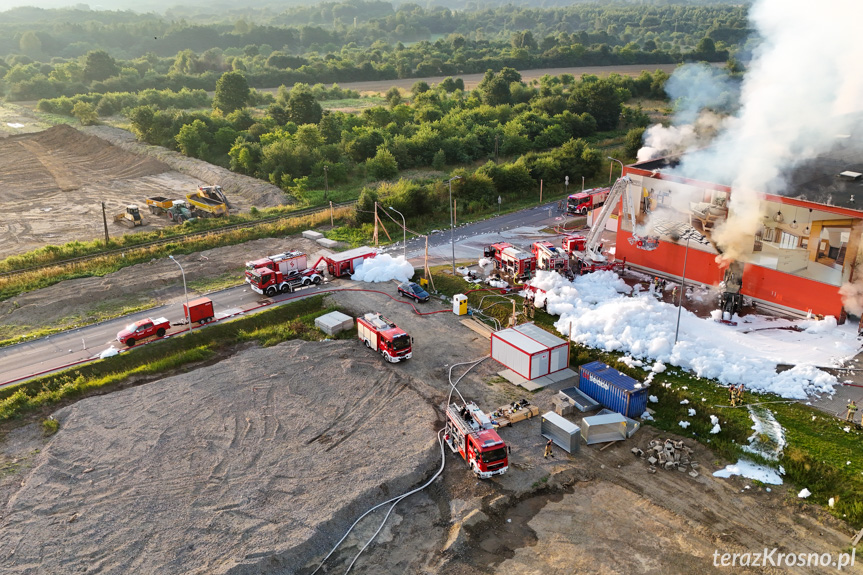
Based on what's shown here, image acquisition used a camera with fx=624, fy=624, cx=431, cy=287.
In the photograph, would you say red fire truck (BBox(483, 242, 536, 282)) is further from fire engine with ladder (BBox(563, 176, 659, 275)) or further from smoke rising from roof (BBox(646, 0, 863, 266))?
smoke rising from roof (BBox(646, 0, 863, 266))

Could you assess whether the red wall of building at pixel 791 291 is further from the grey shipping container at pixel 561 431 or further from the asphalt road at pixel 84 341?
the asphalt road at pixel 84 341

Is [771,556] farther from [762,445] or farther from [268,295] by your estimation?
[268,295]

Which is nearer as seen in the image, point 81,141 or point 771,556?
point 771,556

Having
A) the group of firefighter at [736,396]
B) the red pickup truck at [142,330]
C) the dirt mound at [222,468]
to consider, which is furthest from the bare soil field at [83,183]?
the group of firefighter at [736,396]

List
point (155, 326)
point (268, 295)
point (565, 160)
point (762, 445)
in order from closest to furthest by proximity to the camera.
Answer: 1. point (762, 445)
2. point (155, 326)
3. point (268, 295)
4. point (565, 160)

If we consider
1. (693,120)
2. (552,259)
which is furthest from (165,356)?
(693,120)

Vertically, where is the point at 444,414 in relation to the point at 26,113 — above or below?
below

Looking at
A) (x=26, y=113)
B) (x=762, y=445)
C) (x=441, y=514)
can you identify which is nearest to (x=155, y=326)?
(x=441, y=514)
